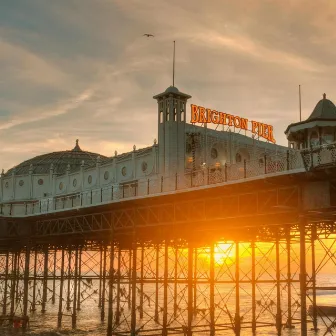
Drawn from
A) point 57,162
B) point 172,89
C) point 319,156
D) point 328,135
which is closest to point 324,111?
point 328,135

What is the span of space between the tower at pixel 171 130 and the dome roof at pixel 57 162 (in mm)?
25671

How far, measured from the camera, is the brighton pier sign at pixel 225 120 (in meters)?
55.9

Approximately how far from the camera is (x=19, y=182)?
79312 millimetres

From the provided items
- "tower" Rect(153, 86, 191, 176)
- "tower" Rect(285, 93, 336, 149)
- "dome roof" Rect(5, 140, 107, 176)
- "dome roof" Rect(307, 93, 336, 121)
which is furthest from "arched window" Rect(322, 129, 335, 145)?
"dome roof" Rect(5, 140, 107, 176)

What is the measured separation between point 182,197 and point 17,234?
21738 mm

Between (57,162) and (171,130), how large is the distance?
1259 inches

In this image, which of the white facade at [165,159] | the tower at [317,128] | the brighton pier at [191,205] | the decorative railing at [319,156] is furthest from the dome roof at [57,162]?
the decorative railing at [319,156]

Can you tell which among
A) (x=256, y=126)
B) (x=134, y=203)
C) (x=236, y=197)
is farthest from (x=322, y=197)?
(x=256, y=126)

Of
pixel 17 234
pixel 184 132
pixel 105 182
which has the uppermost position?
pixel 184 132

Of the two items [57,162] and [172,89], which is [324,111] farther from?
[57,162]

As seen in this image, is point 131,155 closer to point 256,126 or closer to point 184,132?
point 184,132

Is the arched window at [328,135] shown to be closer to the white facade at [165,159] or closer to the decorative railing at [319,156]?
the decorative railing at [319,156]

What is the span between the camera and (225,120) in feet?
194

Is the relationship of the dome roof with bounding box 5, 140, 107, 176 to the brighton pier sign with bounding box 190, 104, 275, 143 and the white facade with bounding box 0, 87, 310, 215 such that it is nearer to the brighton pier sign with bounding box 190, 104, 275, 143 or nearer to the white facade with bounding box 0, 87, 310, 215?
the white facade with bounding box 0, 87, 310, 215
